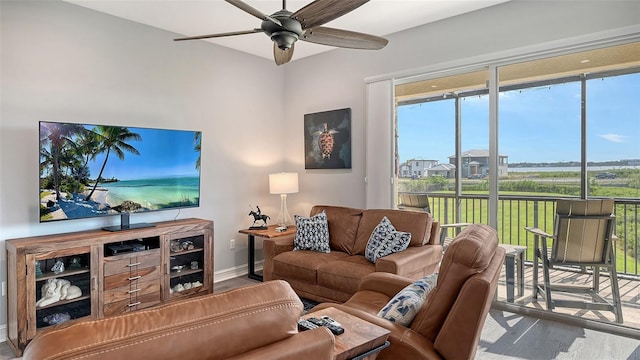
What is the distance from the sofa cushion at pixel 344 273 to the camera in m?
3.11

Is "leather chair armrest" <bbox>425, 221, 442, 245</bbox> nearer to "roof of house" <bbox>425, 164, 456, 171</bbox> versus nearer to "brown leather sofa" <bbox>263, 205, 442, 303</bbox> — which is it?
"brown leather sofa" <bbox>263, 205, 442, 303</bbox>

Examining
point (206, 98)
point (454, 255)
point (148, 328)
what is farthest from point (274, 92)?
point (148, 328)

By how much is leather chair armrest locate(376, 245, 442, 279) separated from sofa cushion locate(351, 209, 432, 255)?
0.12 meters

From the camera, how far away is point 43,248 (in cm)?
277

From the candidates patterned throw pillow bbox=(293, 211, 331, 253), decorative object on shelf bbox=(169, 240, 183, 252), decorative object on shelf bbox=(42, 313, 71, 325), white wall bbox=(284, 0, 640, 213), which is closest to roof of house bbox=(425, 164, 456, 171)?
white wall bbox=(284, 0, 640, 213)

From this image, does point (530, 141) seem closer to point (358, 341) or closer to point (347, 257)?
point (347, 257)

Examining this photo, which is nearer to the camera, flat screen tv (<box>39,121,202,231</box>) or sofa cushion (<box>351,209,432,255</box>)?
flat screen tv (<box>39,121,202,231</box>)

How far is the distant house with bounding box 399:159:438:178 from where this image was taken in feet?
13.2

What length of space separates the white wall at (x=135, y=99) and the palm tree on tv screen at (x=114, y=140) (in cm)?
29

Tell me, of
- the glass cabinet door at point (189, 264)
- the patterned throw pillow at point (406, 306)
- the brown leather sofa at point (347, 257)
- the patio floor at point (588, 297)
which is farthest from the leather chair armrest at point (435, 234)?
the glass cabinet door at point (189, 264)

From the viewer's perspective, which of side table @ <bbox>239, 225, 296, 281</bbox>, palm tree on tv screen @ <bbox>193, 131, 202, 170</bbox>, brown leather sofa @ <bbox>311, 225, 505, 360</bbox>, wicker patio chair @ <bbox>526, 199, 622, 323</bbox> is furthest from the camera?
side table @ <bbox>239, 225, 296, 281</bbox>

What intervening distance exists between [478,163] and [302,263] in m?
2.02

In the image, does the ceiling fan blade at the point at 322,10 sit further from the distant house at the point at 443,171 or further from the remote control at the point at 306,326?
the distant house at the point at 443,171

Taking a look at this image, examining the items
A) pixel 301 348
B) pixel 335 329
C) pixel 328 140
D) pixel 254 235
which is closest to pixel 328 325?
pixel 335 329
